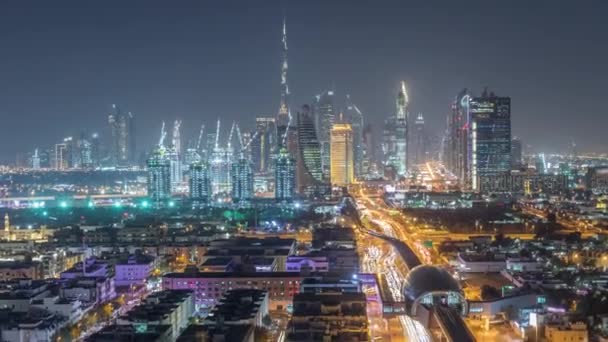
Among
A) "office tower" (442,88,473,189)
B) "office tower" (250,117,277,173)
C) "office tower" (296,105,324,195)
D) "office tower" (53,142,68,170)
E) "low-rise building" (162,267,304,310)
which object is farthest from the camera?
"office tower" (53,142,68,170)

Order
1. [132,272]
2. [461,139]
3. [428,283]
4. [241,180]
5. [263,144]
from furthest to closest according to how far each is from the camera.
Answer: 1. [263,144]
2. [461,139]
3. [241,180]
4. [132,272]
5. [428,283]

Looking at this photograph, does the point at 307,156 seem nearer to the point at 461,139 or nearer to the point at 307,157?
the point at 307,157

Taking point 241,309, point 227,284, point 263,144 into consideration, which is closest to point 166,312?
point 241,309

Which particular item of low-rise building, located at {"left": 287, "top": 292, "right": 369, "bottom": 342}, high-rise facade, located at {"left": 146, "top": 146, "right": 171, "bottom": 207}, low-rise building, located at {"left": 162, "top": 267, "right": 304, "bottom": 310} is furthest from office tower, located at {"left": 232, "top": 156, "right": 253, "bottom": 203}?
low-rise building, located at {"left": 287, "top": 292, "right": 369, "bottom": 342}

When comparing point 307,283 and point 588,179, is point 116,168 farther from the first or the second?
point 307,283

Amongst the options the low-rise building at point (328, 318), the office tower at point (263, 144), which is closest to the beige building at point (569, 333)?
the low-rise building at point (328, 318)

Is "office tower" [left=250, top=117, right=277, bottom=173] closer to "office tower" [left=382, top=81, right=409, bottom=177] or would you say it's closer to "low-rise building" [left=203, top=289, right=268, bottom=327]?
"office tower" [left=382, top=81, right=409, bottom=177]
